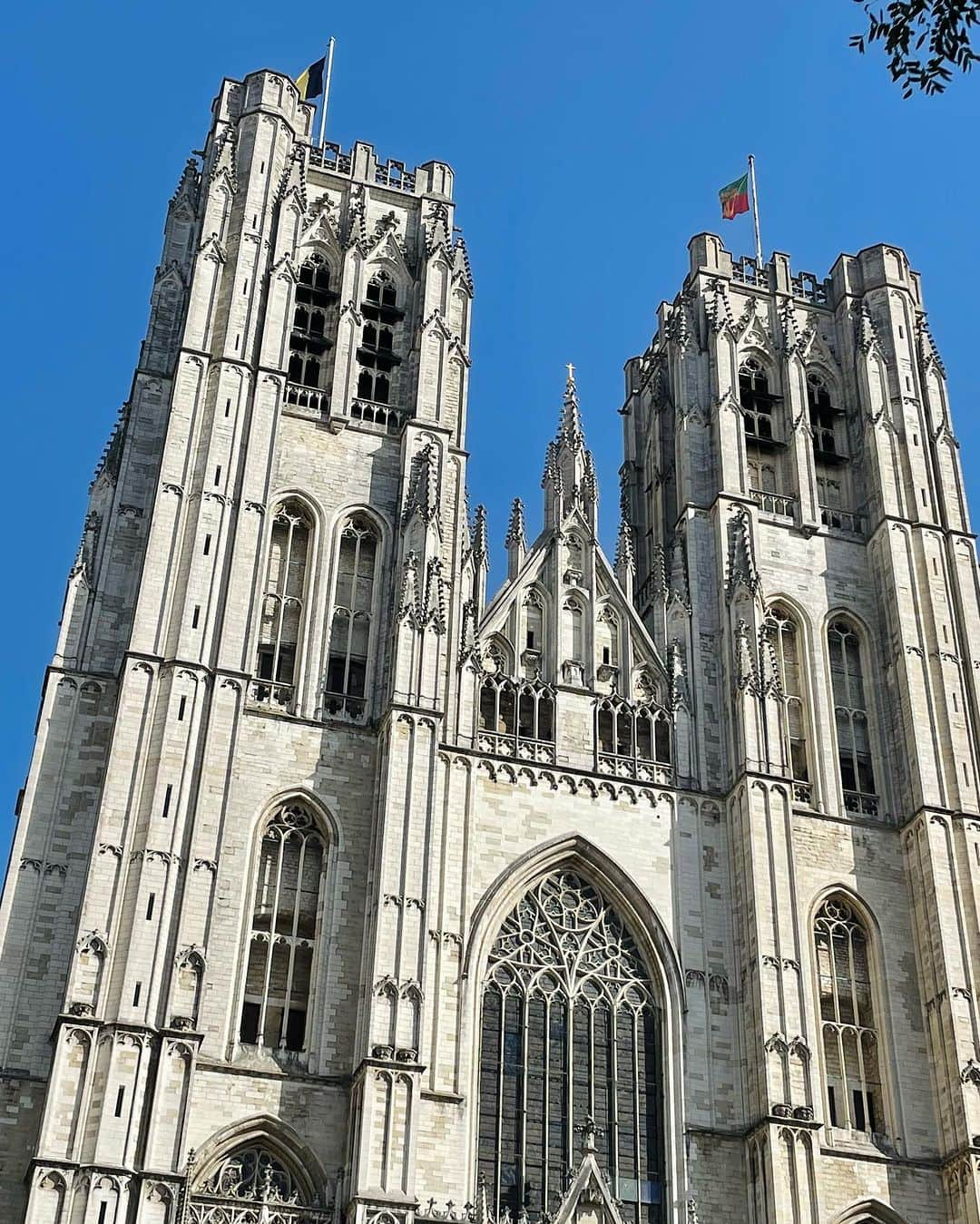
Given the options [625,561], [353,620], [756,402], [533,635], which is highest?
[756,402]

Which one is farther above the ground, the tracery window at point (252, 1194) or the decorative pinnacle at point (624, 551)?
the decorative pinnacle at point (624, 551)

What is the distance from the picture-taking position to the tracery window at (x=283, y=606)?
105 feet

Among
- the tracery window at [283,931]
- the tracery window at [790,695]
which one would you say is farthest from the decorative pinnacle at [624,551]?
the tracery window at [283,931]

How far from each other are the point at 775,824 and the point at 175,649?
11585 mm

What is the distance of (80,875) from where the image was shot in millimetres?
29484

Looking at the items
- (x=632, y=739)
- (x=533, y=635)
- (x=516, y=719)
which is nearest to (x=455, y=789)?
(x=516, y=719)

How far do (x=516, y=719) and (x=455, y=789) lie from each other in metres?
2.45

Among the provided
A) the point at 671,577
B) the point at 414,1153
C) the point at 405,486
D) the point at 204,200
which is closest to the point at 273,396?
the point at 405,486

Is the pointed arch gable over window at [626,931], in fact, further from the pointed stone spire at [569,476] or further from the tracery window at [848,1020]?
the pointed stone spire at [569,476]

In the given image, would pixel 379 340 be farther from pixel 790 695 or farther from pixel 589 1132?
pixel 589 1132

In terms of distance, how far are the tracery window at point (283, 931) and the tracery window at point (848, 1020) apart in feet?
31.5

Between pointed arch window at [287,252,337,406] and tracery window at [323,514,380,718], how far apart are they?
3.52 metres

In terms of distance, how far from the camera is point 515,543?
36.4m

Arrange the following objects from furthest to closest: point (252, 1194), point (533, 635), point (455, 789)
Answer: point (533, 635), point (455, 789), point (252, 1194)
